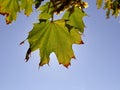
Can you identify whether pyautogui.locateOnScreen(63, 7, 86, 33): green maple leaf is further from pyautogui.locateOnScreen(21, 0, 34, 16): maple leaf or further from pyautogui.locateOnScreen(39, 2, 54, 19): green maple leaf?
pyautogui.locateOnScreen(21, 0, 34, 16): maple leaf

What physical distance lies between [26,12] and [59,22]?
329mm

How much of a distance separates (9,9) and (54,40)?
0.45 meters

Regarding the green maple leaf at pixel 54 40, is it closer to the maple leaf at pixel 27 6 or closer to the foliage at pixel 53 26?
the foliage at pixel 53 26

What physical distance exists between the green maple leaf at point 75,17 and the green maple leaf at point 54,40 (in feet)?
0.20

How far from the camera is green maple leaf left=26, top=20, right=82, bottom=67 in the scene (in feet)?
5.29

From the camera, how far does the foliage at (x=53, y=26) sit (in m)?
1.60

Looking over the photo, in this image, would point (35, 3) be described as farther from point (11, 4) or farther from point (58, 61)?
point (58, 61)

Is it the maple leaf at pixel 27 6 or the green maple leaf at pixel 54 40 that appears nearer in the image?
the green maple leaf at pixel 54 40

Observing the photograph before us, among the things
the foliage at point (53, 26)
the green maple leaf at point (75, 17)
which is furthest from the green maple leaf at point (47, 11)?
the green maple leaf at point (75, 17)

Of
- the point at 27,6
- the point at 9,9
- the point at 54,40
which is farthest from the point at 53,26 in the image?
the point at 9,9

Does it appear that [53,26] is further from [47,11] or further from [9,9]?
[9,9]

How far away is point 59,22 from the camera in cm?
164

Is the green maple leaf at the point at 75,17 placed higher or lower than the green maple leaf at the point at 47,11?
lower

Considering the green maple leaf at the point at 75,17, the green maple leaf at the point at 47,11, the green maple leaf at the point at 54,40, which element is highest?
the green maple leaf at the point at 47,11
